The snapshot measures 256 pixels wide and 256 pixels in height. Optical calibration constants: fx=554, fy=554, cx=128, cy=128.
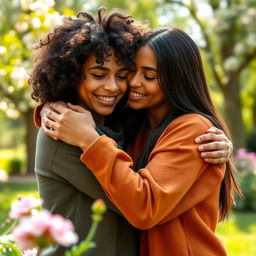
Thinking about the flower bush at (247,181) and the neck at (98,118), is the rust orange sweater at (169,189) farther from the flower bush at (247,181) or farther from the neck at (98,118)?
the flower bush at (247,181)

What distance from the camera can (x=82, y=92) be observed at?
262 centimetres

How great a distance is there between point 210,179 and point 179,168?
0.70 ft

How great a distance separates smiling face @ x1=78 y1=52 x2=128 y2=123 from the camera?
2.56 meters

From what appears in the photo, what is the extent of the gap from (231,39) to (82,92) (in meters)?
14.4

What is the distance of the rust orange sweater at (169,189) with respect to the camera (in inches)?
87.1

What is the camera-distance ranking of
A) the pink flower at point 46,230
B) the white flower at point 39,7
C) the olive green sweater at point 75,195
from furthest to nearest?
the white flower at point 39,7 < the olive green sweater at point 75,195 < the pink flower at point 46,230

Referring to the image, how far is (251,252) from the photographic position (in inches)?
277

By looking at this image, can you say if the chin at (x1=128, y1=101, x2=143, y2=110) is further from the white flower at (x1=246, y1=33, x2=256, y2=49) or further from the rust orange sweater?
the white flower at (x1=246, y1=33, x2=256, y2=49)

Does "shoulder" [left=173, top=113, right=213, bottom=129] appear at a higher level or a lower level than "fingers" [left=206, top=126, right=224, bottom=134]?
higher

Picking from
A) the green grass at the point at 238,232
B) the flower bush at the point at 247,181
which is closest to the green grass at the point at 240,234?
the green grass at the point at 238,232

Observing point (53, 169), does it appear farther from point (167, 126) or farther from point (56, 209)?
point (167, 126)

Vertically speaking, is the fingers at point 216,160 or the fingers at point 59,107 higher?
the fingers at point 59,107

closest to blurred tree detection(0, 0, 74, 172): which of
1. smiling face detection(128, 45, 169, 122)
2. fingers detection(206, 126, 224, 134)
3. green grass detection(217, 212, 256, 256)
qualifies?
smiling face detection(128, 45, 169, 122)

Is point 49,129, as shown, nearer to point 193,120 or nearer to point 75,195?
point 75,195
